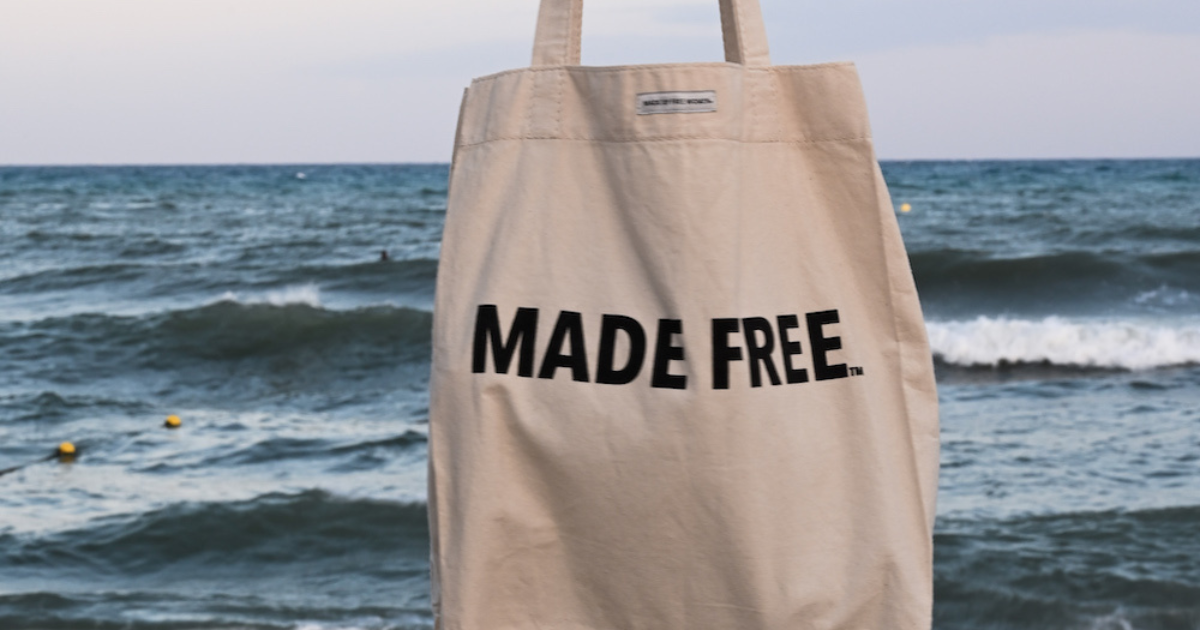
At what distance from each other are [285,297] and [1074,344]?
799 cm

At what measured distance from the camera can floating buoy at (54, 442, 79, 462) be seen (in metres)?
6.21

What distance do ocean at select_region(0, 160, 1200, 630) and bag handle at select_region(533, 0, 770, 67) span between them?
10.8 ft

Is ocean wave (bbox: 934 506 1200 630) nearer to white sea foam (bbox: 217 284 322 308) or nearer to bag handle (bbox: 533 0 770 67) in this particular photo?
bag handle (bbox: 533 0 770 67)

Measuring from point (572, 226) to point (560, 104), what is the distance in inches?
4.0

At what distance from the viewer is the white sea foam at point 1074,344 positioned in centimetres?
890

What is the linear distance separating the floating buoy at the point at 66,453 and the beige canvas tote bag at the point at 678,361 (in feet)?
19.2

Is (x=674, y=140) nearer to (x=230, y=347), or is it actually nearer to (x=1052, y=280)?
(x=230, y=347)

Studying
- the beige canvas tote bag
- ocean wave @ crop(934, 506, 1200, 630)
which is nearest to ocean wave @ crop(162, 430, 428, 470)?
ocean wave @ crop(934, 506, 1200, 630)

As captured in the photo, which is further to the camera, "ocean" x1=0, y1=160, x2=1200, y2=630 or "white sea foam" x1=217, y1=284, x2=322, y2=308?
"white sea foam" x1=217, y1=284, x2=322, y2=308

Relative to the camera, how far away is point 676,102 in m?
0.95

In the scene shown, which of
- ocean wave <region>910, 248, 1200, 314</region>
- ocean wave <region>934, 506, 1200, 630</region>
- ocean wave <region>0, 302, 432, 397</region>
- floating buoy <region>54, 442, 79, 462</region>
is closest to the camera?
ocean wave <region>934, 506, 1200, 630</region>

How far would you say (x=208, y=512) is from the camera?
5.26 m

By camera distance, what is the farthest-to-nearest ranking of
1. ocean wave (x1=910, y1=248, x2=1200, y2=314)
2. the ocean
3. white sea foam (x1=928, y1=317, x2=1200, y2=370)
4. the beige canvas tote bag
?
ocean wave (x1=910, y1=248, x2=1200, y2=314) → white sea foam (x1=928, y1=317, x2=1200, y2=370) → the ocean → the beige canvas tote bag

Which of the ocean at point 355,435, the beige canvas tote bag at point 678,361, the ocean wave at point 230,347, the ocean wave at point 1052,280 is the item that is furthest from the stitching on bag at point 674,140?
the ocean wave at point 1052,280
